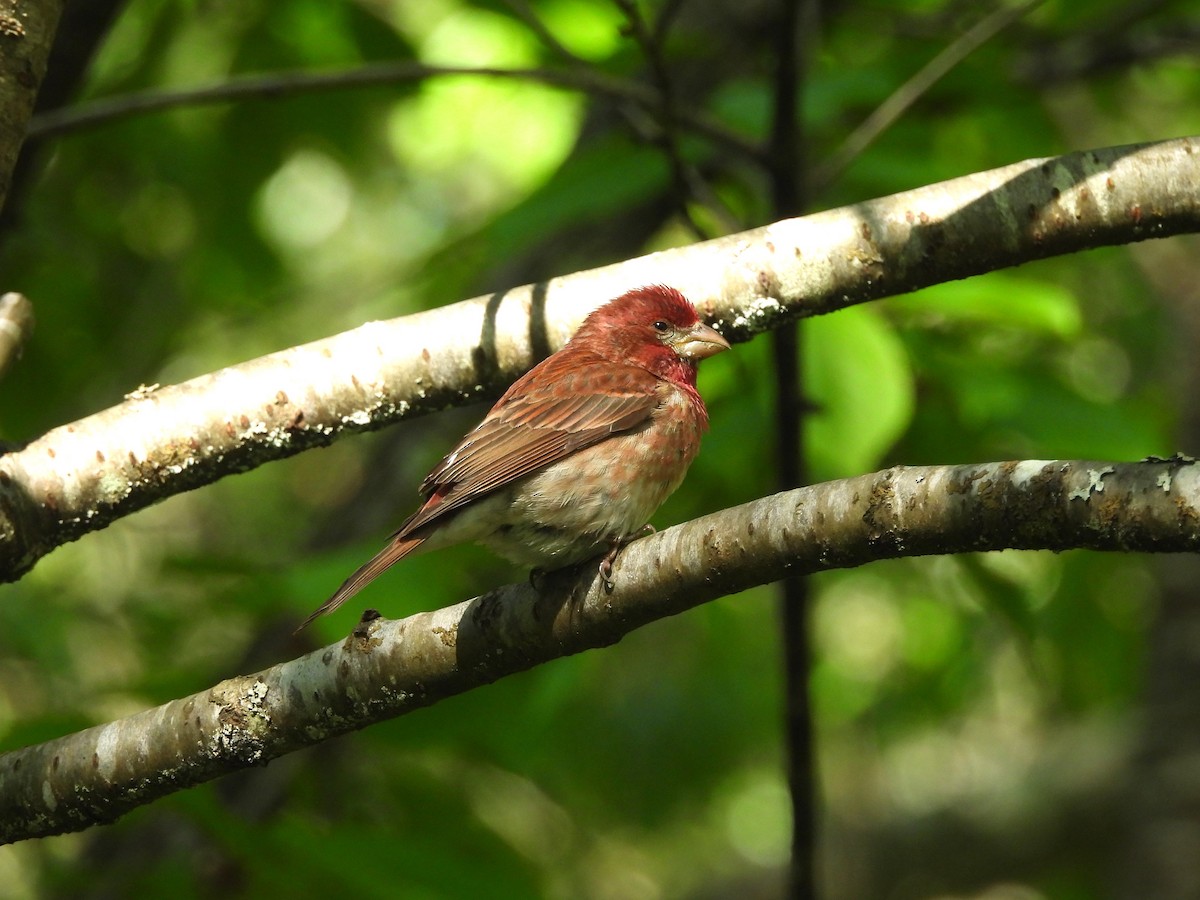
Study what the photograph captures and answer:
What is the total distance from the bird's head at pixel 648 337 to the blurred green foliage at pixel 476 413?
0.20 m

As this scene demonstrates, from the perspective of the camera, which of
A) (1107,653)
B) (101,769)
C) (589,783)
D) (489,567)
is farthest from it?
(589,783)

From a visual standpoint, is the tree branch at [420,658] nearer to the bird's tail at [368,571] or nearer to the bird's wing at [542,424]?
the bird's tail at [368,571]

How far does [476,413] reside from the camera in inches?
262

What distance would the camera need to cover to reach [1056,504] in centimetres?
219

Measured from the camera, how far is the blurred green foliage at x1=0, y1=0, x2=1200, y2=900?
4.11 meters

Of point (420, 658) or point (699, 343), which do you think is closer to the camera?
point (420, 658)

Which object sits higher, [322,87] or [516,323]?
[322,87]

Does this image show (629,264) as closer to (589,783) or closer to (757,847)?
(589,783)

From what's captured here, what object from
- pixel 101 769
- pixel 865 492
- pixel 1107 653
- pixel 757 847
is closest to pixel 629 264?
pixel 865 492

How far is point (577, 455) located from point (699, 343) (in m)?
0.62

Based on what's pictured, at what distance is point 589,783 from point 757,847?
241 inches

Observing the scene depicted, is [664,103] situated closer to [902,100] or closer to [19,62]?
[902,100]

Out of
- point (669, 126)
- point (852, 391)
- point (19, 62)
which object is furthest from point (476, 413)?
point (19, 62)

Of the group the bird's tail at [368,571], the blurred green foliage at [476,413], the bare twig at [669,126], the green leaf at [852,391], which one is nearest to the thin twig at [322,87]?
the bare twig at [669,126]
